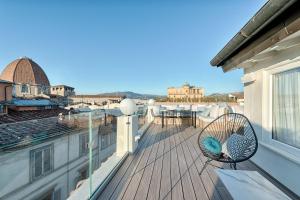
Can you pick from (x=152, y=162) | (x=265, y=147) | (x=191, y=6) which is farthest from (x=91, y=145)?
(x=191, y=6)

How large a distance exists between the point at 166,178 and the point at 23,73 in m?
47.0

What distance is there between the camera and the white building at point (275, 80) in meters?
1.55

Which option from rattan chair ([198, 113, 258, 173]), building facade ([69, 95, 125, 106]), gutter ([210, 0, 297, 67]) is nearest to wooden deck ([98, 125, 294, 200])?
rattan chair ([198, 113, 258, 173])

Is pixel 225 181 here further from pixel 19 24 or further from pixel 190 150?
pixel 19 24

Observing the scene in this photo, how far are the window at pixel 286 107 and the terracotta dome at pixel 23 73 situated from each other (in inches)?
1753

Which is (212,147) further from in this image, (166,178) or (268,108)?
(268,108)

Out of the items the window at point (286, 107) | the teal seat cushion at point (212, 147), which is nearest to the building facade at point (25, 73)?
the teal seat cushion at point (212, 147)

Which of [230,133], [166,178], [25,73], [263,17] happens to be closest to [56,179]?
[166,178]

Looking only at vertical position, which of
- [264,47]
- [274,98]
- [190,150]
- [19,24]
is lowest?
[190,150]

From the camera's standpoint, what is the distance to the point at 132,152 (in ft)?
13.6

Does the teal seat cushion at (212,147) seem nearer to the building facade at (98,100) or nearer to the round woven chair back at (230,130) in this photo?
the round woven chair back at (230,130)

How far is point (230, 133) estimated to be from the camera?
4078 millimetres

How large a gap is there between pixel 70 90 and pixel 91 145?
47.0 meters

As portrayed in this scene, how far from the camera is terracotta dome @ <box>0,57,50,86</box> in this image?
40.1m
